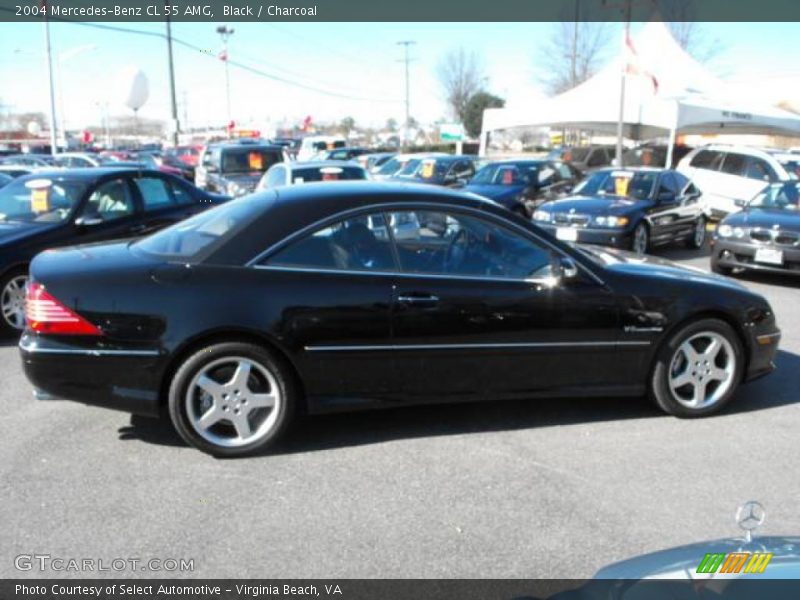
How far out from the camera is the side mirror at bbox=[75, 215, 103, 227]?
7.21 metres

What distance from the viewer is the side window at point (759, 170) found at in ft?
53.0

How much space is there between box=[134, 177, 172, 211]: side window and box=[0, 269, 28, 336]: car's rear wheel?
1729 millimetres

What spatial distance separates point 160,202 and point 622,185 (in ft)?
24.1

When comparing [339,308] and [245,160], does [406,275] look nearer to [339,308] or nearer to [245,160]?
[339,308]

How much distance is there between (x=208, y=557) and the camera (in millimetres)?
3100

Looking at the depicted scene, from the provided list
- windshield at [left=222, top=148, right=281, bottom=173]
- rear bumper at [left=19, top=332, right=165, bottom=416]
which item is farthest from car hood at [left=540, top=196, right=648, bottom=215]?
rear bumper at [left=19, top=332, right=165, bottom=416]

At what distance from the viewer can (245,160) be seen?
16.4 m

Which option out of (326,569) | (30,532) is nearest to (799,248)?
(326,569)

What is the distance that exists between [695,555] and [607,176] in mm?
11125

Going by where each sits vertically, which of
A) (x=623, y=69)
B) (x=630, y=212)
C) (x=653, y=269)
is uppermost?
(x=623, y=69)

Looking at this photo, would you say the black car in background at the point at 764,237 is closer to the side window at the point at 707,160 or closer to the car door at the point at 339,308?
the car door at the point at 339,308

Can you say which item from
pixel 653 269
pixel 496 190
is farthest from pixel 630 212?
pixel 653 269

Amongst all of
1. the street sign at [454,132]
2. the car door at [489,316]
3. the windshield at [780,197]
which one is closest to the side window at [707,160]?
the windshield at [780,197]

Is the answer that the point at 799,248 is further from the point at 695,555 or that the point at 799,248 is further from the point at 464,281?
the point at 695,555
